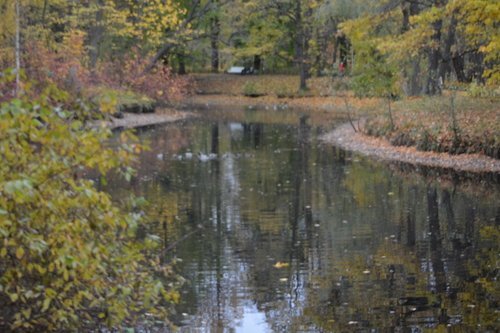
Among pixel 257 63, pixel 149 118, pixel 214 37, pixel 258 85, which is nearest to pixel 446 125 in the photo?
pixel 149 118

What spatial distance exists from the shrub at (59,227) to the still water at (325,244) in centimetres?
67

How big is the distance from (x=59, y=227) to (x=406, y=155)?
17.4 m

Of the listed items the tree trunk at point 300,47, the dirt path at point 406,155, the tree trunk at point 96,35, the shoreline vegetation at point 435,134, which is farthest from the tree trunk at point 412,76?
the tree trunk at point 300,47

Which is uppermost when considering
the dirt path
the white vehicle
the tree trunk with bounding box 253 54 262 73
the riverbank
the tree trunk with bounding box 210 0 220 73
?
the tree trunk with bounding box 210 0 220 73

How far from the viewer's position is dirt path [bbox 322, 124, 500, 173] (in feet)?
62.8

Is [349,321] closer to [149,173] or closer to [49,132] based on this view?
[49,132]

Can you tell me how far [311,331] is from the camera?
7824 mm

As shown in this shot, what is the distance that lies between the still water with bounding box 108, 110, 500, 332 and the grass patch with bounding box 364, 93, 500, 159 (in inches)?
75.9

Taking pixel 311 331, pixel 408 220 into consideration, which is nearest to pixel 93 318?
pixel 311 331

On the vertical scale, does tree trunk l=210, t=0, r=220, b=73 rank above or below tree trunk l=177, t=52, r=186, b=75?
above

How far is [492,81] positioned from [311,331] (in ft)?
43.8

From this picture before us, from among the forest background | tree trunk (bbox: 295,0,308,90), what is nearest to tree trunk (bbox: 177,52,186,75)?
the forest background

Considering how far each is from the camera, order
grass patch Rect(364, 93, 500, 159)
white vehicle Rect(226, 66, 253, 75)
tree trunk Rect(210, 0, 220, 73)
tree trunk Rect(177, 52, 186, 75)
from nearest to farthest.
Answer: grass patch Rect(364, 93, 500, 159), tree trunk Rect(210, 0, 220, 73), tree trunk Rect(177, 52, 186, 75), white vehicle Rect(226, 66, 253, 75)

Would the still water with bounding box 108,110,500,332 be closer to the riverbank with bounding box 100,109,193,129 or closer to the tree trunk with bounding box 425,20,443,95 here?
the tree trunk with bounding box 425,20,443,95
